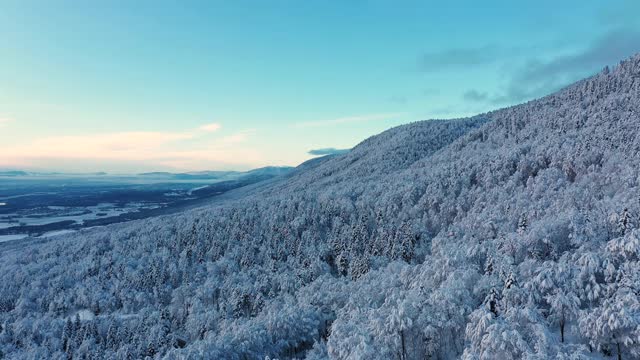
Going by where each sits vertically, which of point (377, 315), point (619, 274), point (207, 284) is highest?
point (619, 274)

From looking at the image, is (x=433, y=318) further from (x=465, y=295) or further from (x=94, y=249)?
(x=94, y=249)

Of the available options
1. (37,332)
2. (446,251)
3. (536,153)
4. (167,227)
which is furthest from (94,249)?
(536,153)

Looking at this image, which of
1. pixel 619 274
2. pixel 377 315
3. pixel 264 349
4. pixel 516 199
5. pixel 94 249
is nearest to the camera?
pixel 619 274

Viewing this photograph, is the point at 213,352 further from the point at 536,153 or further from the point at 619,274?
the point at 536,153

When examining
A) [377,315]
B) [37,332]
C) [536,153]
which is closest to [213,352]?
[377,315]

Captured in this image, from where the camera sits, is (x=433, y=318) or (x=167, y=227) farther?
(x=167, y=227)

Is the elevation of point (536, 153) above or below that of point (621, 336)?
above

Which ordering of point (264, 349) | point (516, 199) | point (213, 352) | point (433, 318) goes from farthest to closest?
point (516, 199)
point (264, 349)
point (213, 352)
point (433, 318)
